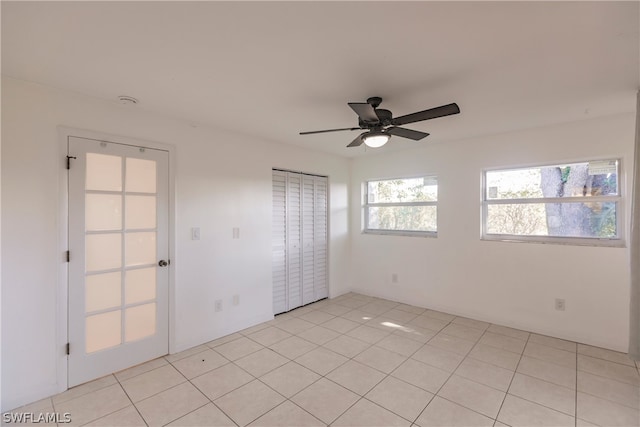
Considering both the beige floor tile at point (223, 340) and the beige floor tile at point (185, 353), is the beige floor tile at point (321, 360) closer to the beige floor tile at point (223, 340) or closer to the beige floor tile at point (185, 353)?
the beige floor tile at point (223, 340)

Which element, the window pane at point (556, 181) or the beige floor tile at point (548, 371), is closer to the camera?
the beige floor tile at point (548, 371)

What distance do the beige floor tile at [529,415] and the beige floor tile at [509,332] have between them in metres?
1.33

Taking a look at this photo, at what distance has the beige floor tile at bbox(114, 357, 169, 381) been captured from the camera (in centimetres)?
249

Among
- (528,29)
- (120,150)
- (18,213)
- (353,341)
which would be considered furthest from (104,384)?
(528,29)

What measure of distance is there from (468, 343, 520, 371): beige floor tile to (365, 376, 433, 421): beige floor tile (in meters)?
0.92

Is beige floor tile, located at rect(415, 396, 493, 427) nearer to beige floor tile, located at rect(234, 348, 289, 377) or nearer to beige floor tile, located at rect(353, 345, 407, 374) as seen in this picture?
beige floor tile, located at rect(353, 345, 407, 374)

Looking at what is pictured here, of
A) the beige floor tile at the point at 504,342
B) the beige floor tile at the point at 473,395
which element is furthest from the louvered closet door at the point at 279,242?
the beige floor tile at the point at 504,342

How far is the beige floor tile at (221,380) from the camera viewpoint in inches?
89.7

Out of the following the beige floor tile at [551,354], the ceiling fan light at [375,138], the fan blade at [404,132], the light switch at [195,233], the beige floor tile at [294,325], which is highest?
the fan blade at [404,132]

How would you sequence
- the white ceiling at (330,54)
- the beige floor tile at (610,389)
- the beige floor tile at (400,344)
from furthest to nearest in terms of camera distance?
the beige floor tile at (400,344)
the beige floor tile at (610,389)
the white ceiling at (330,54)

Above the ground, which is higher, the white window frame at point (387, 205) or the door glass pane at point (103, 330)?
the white window frame at point (387, 205)

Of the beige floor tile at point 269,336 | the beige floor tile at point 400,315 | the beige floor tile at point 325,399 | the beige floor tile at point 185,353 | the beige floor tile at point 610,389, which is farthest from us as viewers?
the beige floor tile at point 400,315

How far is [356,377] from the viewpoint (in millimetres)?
2461

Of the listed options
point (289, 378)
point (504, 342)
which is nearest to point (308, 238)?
point (289, 378)
